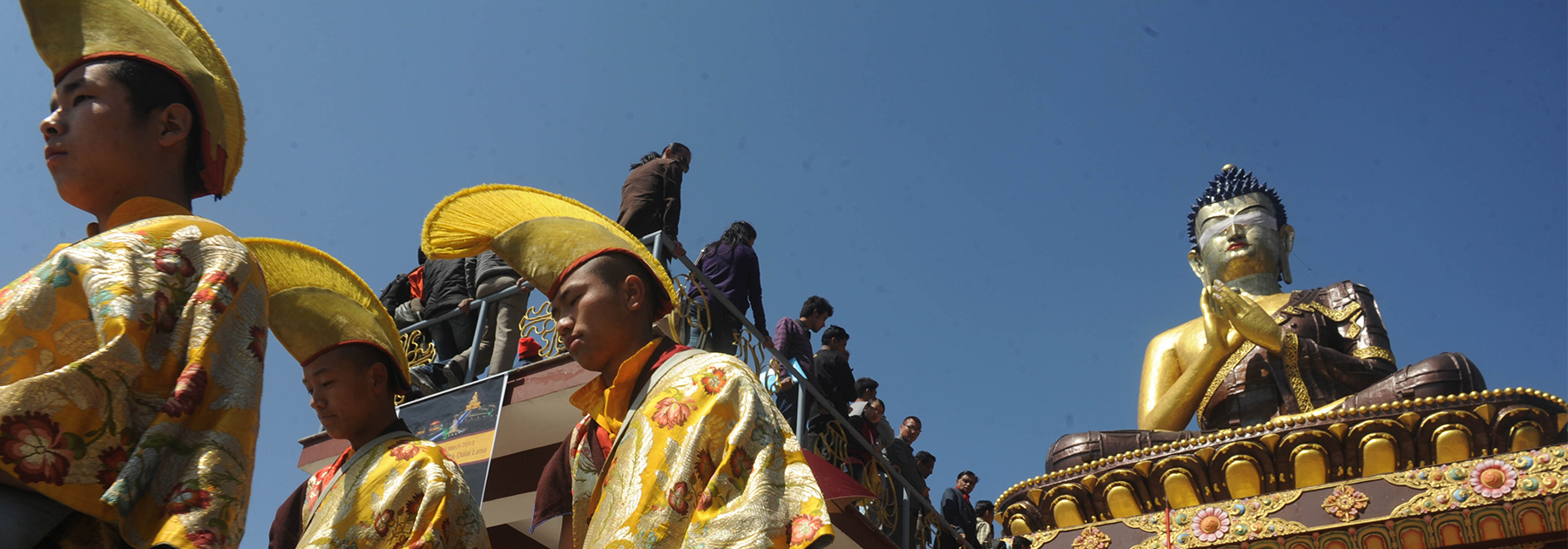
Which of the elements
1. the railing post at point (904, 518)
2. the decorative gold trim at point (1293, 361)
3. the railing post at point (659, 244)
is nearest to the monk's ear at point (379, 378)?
the railing post at point (659, 244)

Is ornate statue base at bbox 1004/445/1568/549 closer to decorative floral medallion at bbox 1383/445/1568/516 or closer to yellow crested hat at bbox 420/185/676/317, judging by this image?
decorative floral medallion at bbox 1383/445/1568/516

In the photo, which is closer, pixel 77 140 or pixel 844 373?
pixel 77 140

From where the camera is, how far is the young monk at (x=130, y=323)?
2.10 meters

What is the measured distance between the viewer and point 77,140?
264cm

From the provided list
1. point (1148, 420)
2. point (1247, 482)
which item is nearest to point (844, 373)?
point (1247, 482)

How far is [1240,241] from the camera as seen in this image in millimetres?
11242

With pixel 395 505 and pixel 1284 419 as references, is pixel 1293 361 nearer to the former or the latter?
pixel 1284 419

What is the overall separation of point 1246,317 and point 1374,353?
1245 millimetres

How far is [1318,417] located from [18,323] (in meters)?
7.61

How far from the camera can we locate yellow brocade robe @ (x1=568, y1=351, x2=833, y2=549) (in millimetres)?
2543

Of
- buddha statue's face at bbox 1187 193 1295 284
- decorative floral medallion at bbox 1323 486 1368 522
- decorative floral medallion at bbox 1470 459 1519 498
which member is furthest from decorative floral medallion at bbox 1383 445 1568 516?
buddha statue's face at bbox 1187 193 1295 284

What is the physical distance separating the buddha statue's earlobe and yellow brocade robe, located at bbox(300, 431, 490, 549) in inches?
380

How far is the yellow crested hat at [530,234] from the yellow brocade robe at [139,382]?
0.89 metres

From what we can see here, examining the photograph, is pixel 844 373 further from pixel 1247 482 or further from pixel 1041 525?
pixel 1247 482
